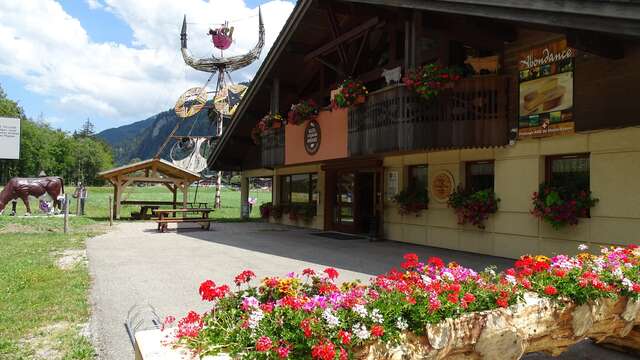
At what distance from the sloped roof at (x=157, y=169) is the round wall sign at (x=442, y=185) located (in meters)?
13.8

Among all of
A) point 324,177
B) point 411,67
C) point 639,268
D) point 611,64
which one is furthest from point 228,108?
point 639,268

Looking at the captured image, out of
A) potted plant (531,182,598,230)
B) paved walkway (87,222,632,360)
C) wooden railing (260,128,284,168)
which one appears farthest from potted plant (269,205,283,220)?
potted plant (531,182,598,230)

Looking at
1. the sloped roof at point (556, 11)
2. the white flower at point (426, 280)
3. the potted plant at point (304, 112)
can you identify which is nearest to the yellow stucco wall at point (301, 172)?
the potted plant at point (304, 112)

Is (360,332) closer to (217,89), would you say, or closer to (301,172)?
(301,172)

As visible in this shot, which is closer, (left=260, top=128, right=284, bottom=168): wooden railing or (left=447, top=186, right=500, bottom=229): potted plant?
(left=447, top=186, right=500, bottom=229): potted plant

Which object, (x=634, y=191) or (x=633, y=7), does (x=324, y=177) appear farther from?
(x=633, y=7)

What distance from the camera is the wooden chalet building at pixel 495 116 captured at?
8.25 meters

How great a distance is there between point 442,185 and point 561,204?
11.0 feet

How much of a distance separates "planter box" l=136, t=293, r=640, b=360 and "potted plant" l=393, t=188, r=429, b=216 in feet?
27.1

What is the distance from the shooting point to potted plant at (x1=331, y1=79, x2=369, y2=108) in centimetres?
1194

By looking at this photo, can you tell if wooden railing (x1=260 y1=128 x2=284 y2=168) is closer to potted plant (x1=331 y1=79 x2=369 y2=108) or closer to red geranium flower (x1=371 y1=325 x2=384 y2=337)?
potted plant (x1=331 y1=79 x2=369 y2=108)

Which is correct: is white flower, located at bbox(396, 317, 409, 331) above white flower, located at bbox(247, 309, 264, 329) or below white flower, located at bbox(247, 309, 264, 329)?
below

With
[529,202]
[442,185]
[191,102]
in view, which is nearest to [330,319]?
[529,202]

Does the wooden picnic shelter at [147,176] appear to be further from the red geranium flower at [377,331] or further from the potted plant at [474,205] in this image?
the red geranium flower at [377,331]
